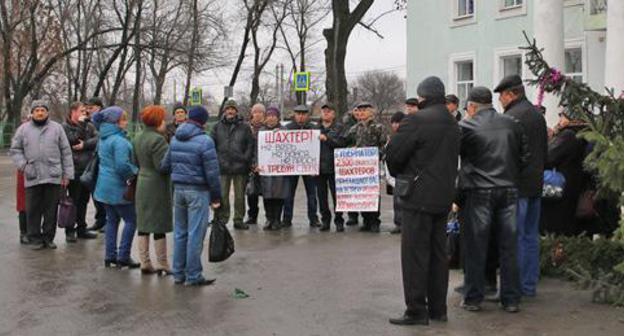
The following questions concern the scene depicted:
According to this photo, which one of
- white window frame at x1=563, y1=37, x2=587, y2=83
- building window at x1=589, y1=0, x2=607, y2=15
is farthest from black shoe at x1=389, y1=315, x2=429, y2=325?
white window frame at x1=563, y1=37, x2=587, y2=83

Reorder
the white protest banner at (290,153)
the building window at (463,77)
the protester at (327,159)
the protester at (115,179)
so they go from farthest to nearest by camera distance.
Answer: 1. the building window at (463,77)
2. the white protest banner at (290,153)
3. the protester at (327,159)
4. the protester at (115,179)

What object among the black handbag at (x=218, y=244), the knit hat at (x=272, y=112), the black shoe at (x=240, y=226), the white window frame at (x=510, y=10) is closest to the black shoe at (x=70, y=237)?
the black shoe at (x=240, y=226)

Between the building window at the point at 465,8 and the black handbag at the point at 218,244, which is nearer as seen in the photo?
the black handbag at the point at 218,244

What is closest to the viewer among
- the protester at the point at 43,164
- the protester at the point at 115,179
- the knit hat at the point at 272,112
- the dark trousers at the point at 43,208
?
the protester at the point at 115,179

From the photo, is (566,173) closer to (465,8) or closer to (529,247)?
(529,247)

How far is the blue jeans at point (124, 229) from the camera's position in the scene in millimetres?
8805

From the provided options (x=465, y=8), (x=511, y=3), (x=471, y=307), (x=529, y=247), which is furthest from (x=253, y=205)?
(x=465, y=8)

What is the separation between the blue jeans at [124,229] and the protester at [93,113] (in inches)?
77.7

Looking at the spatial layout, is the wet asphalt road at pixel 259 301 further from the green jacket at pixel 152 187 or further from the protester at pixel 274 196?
the protester at pixel 274 196

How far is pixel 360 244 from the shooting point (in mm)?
10453

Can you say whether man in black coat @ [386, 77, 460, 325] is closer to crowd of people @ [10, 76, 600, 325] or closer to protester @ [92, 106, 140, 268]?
crowd of people @ [10, 76, 600, 325]

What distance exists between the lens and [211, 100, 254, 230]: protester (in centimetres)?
1157

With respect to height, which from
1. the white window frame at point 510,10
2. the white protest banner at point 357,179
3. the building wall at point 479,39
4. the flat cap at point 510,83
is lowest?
the white protest banner at point 357,179

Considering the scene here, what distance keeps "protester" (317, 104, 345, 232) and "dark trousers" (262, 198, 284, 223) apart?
66 centimetres
